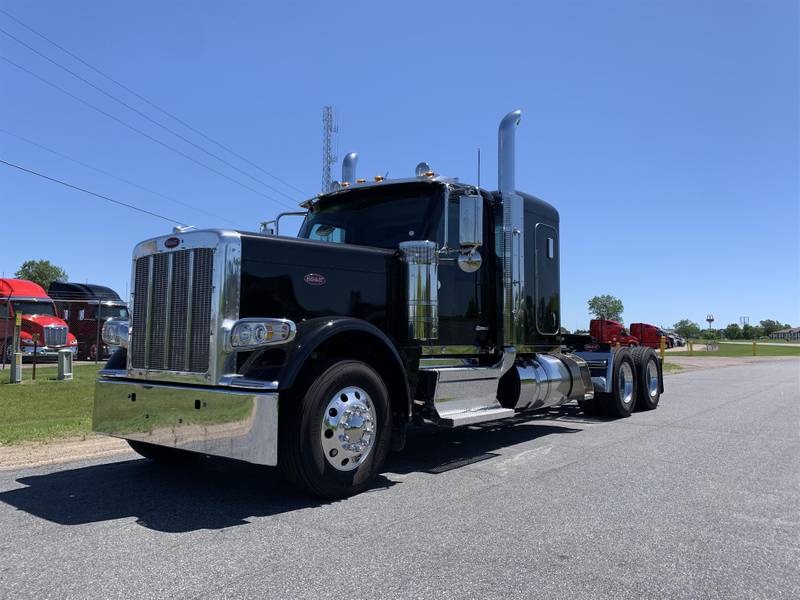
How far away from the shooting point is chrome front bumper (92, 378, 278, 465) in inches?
159

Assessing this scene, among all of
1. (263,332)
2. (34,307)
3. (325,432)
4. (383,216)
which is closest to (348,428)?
(325,432)

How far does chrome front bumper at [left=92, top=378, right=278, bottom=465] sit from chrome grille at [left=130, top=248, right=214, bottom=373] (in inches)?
8.9

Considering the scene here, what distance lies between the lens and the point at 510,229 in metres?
6.92

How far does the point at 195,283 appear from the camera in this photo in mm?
A: 4605

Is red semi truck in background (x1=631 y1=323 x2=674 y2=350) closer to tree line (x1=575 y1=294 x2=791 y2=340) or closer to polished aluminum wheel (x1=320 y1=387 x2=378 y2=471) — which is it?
polished aluminum wheel (x1=320 y1=387 x2=378 y2=471)

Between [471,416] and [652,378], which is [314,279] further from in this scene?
[652,378]

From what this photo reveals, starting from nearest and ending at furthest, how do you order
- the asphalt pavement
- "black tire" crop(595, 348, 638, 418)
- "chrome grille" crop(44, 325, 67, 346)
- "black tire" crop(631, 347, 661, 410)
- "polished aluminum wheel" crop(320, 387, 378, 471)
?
1. the asphalt pavement
2. "polished aluminum wheel" crop(320, 387, 378, 471)
3. "black tire" crop(595, 348, 638, 418)
4. "black tire" crop(631, 347, 661, 410)
5. "chrome grille" crop(44, 325, 67, 346)

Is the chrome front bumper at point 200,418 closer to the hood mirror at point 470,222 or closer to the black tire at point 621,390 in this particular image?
the hood mirror at point 470,222

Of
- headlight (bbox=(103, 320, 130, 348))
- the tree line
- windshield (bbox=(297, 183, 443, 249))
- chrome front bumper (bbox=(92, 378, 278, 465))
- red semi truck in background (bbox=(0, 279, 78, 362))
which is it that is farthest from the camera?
the tree line

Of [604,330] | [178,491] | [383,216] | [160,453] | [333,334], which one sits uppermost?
[383,216]

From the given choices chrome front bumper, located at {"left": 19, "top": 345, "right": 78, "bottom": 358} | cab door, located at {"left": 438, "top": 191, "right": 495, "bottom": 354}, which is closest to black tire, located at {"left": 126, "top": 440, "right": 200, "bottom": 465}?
cab door, located at {"left": 438, "top": 191, "right": 495, "bottom": 354}

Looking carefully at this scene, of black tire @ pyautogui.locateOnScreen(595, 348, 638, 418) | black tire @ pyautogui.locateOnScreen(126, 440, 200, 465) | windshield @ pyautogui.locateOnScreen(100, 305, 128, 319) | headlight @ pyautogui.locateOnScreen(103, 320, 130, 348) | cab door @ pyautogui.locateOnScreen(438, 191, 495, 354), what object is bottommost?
black tire @ pyautogui.locateOnScreen(126, 440, 200, 465)

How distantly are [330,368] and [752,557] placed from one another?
2.84m

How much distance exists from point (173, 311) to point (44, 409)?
5546 mm
